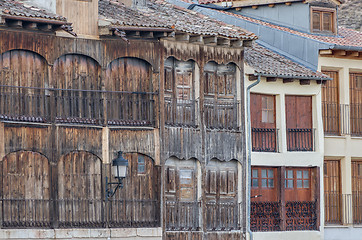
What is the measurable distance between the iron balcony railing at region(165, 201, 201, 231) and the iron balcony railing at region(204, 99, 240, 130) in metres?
2.66

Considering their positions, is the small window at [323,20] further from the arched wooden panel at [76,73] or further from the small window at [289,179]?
the arched wooden panel at [76,73]

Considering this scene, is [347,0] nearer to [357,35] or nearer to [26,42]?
[357,35]

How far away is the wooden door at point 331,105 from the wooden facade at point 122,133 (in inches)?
173

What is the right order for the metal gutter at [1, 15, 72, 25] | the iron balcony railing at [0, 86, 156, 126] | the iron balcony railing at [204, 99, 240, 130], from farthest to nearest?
the iron balcony railing at [204, 99, 240, 130] → the iron balcony railing at [0, 86, 156, 126] → the metal gutter at [1, 15, 72, 25]

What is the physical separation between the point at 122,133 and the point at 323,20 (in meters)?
11.2

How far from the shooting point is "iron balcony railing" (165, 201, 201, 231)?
37438mm

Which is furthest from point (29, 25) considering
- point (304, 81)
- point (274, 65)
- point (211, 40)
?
point (304, 81)

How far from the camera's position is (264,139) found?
40781mm

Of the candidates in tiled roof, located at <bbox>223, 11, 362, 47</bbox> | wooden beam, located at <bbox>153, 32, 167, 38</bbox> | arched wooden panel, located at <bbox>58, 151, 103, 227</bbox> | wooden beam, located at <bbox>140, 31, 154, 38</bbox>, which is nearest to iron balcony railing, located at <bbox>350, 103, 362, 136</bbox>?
tiled roof, located at <bbox>223, 11, 362, 47</bbox>

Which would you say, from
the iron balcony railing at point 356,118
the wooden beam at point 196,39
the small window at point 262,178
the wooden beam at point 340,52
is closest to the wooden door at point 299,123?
the small window at point 262,178

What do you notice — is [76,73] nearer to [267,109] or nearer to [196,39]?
[196,39]

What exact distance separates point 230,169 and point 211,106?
7.19 ft

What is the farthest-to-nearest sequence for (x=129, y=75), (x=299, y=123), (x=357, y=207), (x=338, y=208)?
(x=357, y=207) → (x=338, y=208) → (x=299, y=123) → (x=129, y=75)

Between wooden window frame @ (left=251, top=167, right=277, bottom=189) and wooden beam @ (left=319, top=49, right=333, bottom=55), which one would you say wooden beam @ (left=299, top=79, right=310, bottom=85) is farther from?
wooden window frame @ (left=251, top=167, right=277, bottom=189)
